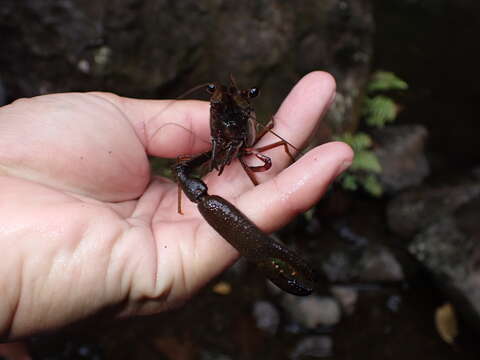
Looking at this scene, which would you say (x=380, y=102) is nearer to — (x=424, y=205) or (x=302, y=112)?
(x=424, y=205)

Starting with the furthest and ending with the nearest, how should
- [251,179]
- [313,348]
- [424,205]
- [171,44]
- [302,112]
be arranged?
[424,205] → [171,44] → [313,348] → [302,112] → [251,179]

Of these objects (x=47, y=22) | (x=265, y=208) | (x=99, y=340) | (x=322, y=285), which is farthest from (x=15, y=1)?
(x=322, y=285)

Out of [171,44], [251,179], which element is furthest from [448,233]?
[171,44]

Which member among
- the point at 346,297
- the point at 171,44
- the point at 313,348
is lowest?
the point at 313,348

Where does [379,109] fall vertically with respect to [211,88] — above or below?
below

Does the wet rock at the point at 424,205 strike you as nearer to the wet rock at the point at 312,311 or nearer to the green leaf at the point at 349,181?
the green leaf at the point at 349,181

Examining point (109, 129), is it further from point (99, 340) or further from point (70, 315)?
point (99, 340)

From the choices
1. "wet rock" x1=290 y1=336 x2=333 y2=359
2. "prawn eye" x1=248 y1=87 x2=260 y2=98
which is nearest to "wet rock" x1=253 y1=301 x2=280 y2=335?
"wet rock" x1=290 y1=336 x2=333 y2=359

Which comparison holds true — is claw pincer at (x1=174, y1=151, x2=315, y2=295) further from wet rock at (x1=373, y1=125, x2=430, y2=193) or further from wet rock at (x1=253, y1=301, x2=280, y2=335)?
wet rock at (x1=373, y1=125, x2=430, y2=193)
